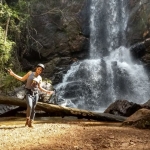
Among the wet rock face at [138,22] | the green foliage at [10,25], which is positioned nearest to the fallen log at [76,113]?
the green foliage at [10,25]

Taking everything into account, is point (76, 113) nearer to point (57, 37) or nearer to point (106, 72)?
point (106, 72)

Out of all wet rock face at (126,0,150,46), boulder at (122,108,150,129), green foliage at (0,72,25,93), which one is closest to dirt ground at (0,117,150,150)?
boulder at (122,108,150,129)

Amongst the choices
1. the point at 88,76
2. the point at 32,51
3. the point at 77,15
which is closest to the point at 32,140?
the point at 88,76

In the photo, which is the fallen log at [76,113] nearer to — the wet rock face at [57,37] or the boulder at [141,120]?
the boulder at [141,120]

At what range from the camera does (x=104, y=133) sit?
5.77m

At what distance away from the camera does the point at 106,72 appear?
19.7 metres

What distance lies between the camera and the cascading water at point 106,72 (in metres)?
17.7

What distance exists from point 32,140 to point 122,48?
18.9m

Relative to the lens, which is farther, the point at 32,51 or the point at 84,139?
the point at 32,51

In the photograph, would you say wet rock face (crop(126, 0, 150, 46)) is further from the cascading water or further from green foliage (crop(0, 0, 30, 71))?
green foliage (crop(0, 0, 30, 71))

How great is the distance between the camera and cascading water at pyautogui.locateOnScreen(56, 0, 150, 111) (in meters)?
17.7

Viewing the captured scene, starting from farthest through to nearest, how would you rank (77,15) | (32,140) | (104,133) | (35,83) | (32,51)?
(77,15)
(32,51)
(35,83)
(104,133)
(32,140)

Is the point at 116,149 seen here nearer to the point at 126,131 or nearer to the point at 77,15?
the point at 126,131

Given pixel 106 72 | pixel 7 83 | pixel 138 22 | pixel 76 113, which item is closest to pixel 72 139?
pixel 76 113
